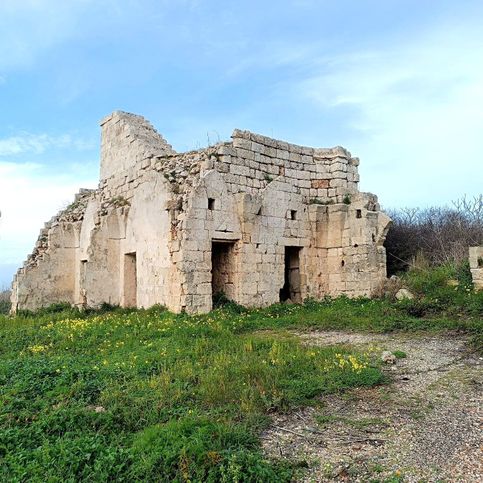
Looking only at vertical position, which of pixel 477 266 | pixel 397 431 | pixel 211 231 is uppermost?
pixel 211 231

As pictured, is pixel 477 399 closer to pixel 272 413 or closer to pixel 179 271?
pixel 272 413

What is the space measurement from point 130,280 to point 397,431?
11.0 m

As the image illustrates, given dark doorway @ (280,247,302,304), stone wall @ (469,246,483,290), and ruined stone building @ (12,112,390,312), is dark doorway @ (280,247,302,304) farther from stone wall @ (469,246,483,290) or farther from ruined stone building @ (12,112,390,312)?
stone wall @ (469,246,483,290)

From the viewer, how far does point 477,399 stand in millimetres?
5559

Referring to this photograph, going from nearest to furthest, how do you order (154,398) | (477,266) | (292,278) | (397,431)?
(397,431) < (154,398) < (477,266) < (292,278)

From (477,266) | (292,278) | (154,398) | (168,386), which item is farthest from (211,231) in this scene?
(154,398)

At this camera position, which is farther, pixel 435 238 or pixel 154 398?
pixel 435 238

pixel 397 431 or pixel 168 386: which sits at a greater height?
pixel 168 386

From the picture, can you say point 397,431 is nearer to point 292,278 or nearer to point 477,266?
point 477,266

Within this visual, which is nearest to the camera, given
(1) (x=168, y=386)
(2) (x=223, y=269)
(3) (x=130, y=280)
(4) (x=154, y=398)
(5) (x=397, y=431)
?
(5) (x=397, y=431)

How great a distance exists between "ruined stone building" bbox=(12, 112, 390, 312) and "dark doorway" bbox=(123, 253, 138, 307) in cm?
3

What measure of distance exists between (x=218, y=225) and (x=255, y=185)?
1803 millimetres

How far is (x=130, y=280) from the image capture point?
14.7 m

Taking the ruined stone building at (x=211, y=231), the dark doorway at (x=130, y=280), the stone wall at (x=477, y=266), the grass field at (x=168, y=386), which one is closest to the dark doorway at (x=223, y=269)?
the ruined stone building at (x=211, y=231)
